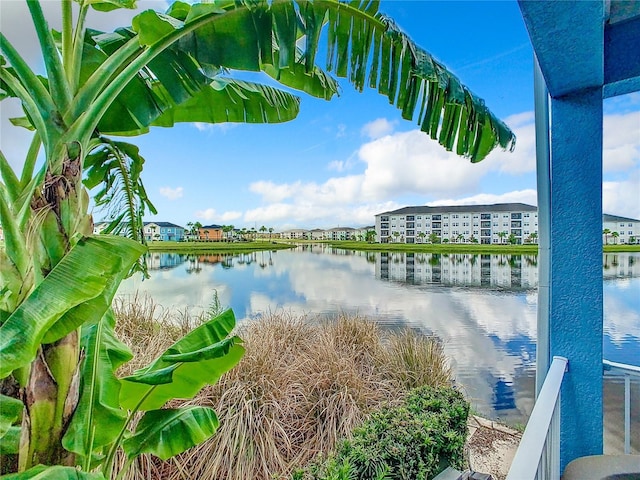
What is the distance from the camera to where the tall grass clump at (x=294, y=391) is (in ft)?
8.13

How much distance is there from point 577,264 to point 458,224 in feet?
14.7

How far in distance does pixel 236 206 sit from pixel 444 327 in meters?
4.26

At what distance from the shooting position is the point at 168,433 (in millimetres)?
1526

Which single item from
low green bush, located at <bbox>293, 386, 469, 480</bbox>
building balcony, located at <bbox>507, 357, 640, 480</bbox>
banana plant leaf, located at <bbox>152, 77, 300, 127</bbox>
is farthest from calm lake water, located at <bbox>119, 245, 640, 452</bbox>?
banana plant leaf, located at <bbox>152, 77, 300, 127</bbox>

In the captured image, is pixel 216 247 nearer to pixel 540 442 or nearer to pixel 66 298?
pixel 66 298

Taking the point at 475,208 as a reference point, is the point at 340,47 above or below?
above

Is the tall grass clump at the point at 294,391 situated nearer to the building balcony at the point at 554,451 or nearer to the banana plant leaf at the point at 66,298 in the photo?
the building balcony at the point at 554,451

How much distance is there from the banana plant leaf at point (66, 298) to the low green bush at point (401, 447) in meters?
1.09

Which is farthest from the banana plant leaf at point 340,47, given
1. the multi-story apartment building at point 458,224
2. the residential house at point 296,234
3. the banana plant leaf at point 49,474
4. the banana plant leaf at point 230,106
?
the residential house at point 296,234

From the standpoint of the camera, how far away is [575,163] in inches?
65.7

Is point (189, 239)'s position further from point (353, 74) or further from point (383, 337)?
point (353, 74)

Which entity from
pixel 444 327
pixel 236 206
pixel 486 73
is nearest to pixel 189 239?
pixel 236 206

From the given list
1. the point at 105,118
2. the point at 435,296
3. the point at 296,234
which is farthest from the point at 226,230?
the point at 105,118

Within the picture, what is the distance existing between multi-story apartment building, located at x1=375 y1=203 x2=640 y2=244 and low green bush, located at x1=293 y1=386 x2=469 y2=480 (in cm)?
272
